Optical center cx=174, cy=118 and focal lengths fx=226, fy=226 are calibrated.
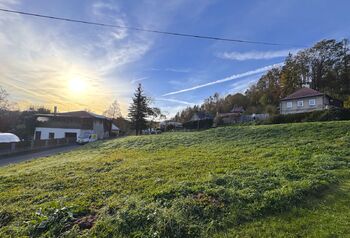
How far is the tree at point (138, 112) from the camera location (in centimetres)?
4266

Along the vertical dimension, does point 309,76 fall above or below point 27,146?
above

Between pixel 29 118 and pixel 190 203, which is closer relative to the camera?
pixel 190 203

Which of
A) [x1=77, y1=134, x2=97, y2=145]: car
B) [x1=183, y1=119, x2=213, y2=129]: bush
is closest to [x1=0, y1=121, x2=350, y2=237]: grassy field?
[x1=77, y1=134, x2=97, y2=145]: car

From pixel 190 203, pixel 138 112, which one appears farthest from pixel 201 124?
pixel 190 203

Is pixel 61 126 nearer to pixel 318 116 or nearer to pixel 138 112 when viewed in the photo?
pixel 138 112

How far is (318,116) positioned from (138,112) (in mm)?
29537

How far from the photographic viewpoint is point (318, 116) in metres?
21.6

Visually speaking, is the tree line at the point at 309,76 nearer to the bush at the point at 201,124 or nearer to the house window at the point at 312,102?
the house window at the point at 312,102

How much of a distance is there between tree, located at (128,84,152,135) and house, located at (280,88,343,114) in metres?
24.4

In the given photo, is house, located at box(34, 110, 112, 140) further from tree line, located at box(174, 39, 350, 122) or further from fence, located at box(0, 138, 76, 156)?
tree line, located at box(174, 39, 350, 122)

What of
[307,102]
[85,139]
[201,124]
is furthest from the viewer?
[201,124]

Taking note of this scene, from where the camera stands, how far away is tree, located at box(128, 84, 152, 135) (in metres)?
42.7

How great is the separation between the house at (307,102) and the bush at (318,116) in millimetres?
12967

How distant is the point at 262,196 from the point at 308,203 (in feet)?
2.81
